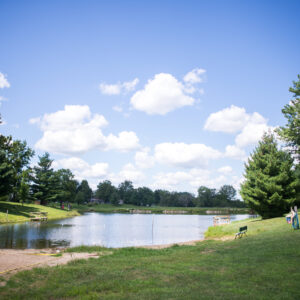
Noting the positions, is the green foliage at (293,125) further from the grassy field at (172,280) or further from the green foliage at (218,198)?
the green foliage at (218,198)

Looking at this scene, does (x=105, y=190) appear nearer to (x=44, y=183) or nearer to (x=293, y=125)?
(x=44, y=183)

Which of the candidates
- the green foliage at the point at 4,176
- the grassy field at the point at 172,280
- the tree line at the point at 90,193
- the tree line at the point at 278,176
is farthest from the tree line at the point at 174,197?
the grassy field at the point at 172,280

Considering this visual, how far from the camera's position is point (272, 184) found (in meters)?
29.4

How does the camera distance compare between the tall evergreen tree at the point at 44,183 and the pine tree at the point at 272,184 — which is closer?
the pine tree at the point at 272,184

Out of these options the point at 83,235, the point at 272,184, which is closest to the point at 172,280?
the point at 83,235

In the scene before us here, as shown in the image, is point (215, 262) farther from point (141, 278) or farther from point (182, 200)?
point (182, 200)

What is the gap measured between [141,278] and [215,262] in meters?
3.63

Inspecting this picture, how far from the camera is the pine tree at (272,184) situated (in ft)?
98.2

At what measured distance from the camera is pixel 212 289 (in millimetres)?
7305

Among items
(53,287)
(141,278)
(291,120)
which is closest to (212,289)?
A: (141,278)

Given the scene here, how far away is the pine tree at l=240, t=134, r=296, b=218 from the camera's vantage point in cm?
2994

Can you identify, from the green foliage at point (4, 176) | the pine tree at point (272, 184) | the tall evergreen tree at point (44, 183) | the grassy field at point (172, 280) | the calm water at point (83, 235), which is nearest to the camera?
the grassy field at point (172, 280)

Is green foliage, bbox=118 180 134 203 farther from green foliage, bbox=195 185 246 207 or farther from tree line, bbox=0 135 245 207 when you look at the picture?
green foliage, bbox=195 185 246 207

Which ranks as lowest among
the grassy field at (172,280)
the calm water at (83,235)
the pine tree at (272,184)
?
the calm water at (83,235)
